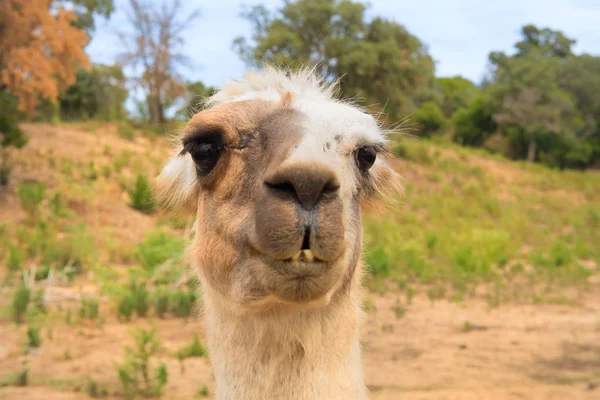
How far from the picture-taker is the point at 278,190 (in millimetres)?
1967

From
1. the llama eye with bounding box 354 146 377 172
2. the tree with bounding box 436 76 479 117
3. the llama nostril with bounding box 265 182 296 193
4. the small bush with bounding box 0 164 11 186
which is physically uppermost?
the tree with bounding box 436 76 479 117

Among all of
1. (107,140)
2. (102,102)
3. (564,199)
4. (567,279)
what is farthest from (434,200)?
(102,102)

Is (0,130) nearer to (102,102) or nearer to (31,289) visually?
(31,289)

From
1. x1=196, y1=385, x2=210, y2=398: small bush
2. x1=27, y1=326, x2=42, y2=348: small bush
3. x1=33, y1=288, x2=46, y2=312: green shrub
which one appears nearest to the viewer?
x1=196, y1=385, x2=210, y2=398: small bush

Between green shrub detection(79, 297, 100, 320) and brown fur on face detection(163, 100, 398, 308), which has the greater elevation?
brown fur on face detection(163, 100, 398, 308)

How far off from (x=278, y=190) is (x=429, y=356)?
6284mm

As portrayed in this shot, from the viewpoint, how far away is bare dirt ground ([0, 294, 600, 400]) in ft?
20.3

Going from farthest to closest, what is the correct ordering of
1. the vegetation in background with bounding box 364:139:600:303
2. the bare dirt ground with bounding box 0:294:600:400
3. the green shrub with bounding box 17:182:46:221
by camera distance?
1. the green shrub with bounding box 17:182:46:221
2. the vegetation in background with bounding box 364:139:600:303
3. the bare dirt ground with bounding box 0:294:600:400

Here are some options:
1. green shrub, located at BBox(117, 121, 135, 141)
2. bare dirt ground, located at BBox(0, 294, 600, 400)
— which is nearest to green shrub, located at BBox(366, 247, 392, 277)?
bare dirt ground, located at BBox(0, 294, 600, 400)

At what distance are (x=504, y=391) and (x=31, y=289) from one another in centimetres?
694

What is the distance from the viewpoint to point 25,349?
682 cm

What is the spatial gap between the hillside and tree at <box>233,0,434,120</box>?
7.16 metres

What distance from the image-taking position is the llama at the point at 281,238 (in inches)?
76.9

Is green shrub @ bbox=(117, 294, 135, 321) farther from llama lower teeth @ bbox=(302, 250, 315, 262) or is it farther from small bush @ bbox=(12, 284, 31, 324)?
llama lower teeth @ bbox=(302, 250, 315, 262)
